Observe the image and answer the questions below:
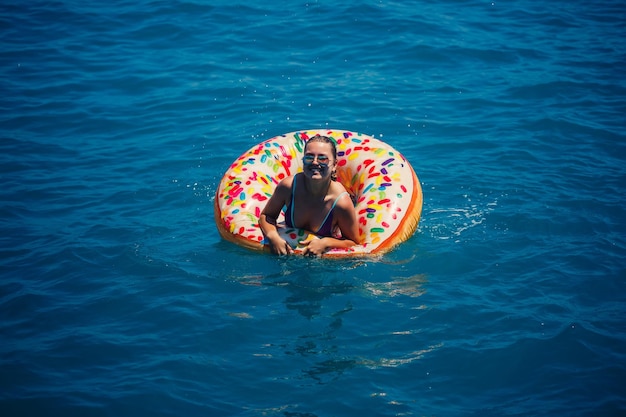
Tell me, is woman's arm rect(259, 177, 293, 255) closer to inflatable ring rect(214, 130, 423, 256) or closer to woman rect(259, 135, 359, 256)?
woman rect(259, 135, 359, 256)

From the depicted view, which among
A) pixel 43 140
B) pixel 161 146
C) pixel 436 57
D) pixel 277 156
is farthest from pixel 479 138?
pixel 43 140

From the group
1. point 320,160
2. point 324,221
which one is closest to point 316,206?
point 324,221

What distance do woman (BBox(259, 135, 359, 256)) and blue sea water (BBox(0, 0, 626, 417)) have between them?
226mm

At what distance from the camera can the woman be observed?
6516 millimetres

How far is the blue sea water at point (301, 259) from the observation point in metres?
5.54

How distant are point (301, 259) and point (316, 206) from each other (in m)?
0.49

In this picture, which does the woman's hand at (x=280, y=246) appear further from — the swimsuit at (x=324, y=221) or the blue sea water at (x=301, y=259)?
the swimsuit at (x=324, y=221)

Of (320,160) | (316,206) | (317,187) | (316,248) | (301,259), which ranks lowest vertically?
(301,259)

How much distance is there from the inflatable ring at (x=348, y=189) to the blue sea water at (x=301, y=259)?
0.22 meters

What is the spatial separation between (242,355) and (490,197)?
12.2 feet

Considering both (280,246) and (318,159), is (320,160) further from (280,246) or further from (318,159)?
(280,246)

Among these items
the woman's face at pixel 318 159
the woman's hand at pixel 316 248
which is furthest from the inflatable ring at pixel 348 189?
the woman's face at pixel 318 159

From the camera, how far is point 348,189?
297 inches

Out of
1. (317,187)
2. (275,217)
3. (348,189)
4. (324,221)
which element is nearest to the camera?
(317,187)
